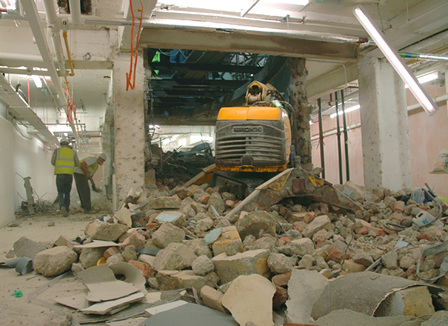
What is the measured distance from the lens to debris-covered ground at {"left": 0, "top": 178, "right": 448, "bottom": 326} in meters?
1.83

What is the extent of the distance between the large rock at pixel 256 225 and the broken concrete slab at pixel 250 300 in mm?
1006

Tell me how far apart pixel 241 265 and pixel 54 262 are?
1640 mm

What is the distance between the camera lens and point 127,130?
553cm

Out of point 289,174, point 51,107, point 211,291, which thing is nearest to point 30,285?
point 211,291

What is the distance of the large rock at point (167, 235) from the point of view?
3.01 metres

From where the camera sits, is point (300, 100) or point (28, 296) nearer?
point (28, 296)

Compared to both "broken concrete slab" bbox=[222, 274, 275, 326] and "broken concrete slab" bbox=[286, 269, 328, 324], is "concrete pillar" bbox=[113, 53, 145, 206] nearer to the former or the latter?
"broken concrete slab" bbox=[222, 274, 275, 326]

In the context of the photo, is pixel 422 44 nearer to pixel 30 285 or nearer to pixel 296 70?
pixel 296 70

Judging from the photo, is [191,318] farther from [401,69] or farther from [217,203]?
[401,69]

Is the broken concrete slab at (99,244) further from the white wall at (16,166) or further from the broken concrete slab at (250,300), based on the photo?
the white wall at (16,166)

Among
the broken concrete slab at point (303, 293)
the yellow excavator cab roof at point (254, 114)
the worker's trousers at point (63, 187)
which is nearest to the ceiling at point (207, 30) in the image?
the yellow excavator cab roof at point (254, 114)

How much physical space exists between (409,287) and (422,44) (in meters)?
5.63

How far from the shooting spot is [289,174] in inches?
163

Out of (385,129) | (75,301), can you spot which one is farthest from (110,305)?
(385,129)
